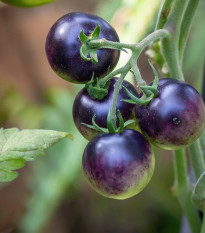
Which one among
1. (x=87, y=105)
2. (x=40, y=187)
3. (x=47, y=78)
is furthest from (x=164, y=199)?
(x=87, y=105)

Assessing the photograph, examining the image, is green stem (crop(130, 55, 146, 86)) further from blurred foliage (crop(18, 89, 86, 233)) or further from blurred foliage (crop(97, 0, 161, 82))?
blurred foliage (crop(18, 89, 86, 233))

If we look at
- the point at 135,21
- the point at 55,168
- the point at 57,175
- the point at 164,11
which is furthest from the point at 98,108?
the point at 55,168

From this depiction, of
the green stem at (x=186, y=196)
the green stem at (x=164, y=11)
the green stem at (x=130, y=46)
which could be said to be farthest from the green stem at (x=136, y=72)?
the green stem at (x=186, y=196)

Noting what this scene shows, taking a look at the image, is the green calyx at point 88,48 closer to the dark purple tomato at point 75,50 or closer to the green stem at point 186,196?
the dark purple tomato at point 75,50

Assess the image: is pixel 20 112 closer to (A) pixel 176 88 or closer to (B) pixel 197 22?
(B) pixel 197 22

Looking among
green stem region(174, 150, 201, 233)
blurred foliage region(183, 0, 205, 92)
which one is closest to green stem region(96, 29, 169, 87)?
green stem region(174, 150, 201, 233)

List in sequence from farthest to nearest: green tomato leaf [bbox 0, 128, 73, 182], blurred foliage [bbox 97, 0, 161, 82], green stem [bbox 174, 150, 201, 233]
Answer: blurred foliage [bbox 97, 0, 161, 82], green stem [bbox 174, 150, 201, 233], green tomato leaf [bbox 0, 128, 73, 182]
